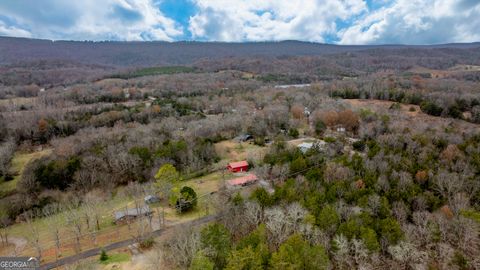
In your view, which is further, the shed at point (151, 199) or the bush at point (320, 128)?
the bush at point (320, 128)

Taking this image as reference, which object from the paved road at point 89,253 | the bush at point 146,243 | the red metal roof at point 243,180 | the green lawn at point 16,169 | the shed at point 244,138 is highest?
the shed at point 244,138

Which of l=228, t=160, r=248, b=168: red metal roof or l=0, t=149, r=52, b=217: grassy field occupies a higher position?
l=228, t=160, r=248, b=168: red metal roof

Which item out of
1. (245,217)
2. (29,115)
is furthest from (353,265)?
(29,115)

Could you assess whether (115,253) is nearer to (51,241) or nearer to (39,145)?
(51,241)

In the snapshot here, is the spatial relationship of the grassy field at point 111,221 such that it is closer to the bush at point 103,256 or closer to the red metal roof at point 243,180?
Answer: the red metal roof at point 243,180

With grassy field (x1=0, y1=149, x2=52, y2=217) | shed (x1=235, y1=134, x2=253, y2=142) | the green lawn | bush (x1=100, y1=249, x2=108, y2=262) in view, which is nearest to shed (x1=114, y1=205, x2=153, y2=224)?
bush (x1=100, y1=249, x2=108, y2=262)

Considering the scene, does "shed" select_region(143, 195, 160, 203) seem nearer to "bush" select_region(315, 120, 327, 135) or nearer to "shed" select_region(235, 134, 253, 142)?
"shed" select_region(235, 134, 253, 142)

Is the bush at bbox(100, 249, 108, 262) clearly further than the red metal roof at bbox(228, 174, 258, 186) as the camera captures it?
No

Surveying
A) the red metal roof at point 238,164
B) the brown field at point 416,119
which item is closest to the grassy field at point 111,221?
the red metal roof at point 238,164

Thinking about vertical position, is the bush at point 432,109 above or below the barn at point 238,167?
above
